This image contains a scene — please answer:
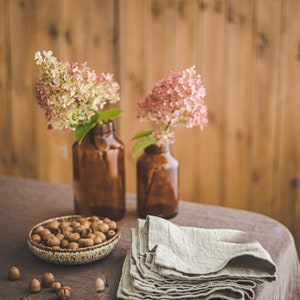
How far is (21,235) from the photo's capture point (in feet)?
4.49

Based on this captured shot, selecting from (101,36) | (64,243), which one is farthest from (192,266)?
(101,36)

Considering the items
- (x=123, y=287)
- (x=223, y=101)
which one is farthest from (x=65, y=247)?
(x=223, y=101)

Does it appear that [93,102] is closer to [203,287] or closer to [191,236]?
[191,236]

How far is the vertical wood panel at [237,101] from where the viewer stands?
2.26 m

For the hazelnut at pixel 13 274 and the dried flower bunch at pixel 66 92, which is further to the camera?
the dried flower bunch at pixel 66 92

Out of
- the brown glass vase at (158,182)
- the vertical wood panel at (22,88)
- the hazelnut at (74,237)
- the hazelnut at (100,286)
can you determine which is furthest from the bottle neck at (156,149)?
the vertical wood panel at (22,88)

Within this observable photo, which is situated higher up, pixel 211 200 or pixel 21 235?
pixel 21 235

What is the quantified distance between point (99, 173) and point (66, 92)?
0.84ft

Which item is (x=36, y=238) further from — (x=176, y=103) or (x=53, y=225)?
(x=176, y=103)

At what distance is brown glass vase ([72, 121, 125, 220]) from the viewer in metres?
1.41

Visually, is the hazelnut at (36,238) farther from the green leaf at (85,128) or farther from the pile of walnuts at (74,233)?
the green leaf at (85,128)

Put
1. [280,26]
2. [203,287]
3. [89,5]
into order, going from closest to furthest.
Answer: [203,287], [280,26], [89,5]

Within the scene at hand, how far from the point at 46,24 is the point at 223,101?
1.06m

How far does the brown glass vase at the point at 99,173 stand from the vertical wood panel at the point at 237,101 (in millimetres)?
1027
